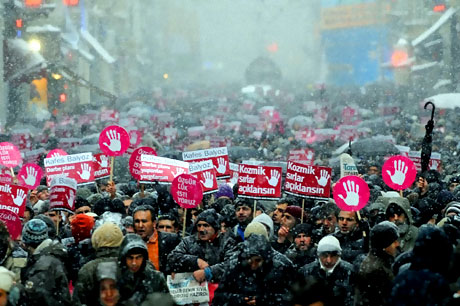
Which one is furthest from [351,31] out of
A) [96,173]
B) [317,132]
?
[96,173]

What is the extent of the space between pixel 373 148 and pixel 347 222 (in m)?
14.3

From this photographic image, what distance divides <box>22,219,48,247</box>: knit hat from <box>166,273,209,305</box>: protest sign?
3.71ft

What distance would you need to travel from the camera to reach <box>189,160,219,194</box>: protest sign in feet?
38.8

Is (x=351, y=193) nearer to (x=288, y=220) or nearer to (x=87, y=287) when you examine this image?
(x=288, y=220)

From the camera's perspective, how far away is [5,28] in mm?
43688

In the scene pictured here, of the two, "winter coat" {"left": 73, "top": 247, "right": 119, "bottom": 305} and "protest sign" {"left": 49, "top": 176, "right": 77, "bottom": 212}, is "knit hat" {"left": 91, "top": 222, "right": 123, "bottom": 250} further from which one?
"protest sign" {"left": 49, "top": 176, "right": 77, "bottom": 212}

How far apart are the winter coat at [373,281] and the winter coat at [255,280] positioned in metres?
0.53

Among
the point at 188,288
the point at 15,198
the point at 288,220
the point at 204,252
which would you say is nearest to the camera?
the point at 188,288

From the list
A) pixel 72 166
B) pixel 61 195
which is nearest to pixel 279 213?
pixel 61 195

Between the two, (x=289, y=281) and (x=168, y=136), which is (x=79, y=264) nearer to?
(x=289, y=281)

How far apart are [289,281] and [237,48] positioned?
6197 inches

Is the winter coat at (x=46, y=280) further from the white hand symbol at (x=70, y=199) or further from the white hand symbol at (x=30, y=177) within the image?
the white hand symbol at (x=30, y=177)

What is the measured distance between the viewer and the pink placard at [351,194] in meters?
9.26

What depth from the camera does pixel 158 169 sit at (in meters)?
12.2
